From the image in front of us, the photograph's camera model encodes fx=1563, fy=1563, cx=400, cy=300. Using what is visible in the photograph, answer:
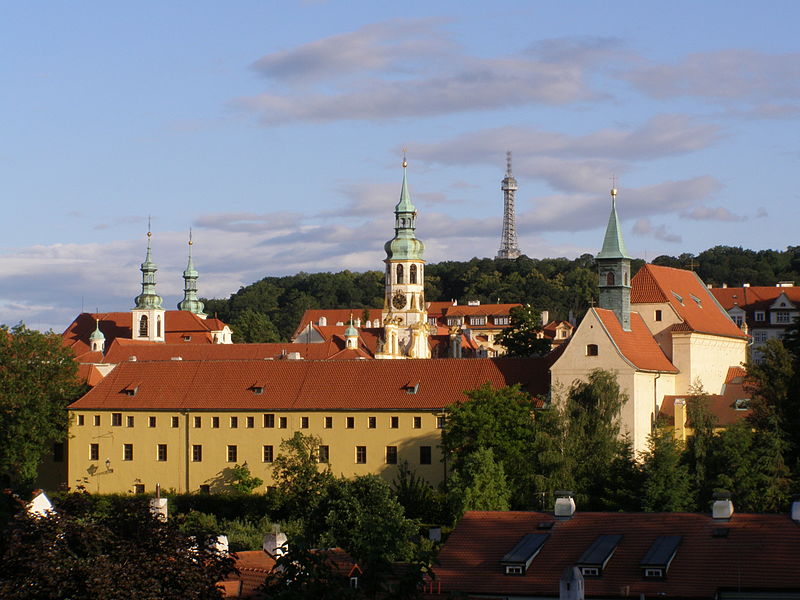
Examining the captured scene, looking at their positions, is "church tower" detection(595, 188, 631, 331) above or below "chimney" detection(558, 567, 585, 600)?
above

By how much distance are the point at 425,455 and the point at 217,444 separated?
11125mm

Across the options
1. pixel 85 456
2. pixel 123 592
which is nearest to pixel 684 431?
pixel 85 456

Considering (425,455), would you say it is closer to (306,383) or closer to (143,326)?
(306,383)

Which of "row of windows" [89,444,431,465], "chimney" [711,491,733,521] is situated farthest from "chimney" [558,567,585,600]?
"row of windows" [89,444,431,465]

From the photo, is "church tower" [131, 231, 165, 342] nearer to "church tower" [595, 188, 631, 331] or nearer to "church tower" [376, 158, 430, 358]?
"church tower" [376, 158, 430, 358]

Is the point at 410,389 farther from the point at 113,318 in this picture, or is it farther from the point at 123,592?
the point at 113,318

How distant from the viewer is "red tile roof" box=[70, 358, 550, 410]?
77.6 m

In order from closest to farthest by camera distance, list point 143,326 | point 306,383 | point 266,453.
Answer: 1. point 266,453
2. point 306,383
3. point 143,326

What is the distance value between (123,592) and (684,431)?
49.0 m

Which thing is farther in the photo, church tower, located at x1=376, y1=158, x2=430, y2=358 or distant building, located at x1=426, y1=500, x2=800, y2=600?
church tower, located at x1=376, y1=158, x2=430, y2=358

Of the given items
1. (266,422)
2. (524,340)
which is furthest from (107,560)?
(524,340)

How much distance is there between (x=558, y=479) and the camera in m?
66.6

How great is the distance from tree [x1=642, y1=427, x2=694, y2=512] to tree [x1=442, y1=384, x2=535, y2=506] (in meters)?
6.53

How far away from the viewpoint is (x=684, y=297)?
8294 cm
